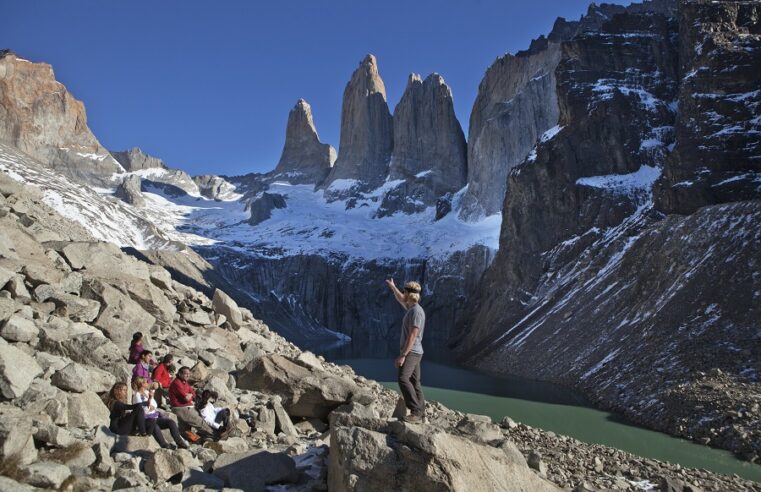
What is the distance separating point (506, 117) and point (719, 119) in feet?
263

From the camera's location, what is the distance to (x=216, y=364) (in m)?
18.7

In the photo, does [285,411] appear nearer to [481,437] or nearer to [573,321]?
[481,437]

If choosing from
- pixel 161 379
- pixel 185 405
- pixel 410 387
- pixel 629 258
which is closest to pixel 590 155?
pixel 629 258

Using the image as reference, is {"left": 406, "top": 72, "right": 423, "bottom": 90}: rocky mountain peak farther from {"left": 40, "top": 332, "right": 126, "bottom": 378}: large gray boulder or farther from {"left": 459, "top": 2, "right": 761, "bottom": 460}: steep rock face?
{"left": 40, "top": 332, "right": 126, "bottom": 378}: large gray boulder

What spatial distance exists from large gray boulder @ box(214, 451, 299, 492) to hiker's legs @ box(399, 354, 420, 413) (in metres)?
2.18

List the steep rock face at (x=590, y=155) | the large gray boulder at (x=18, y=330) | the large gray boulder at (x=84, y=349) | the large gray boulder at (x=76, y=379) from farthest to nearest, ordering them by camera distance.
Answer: the steep rock face at (x=590, y=155) → the large gray boulder at (x=84, y=349) → the large gray boulder at (x=18, y=330) → the large gray boulder at (x=76, y=379)

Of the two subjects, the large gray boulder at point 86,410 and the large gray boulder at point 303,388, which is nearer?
the large gray boulder at point 86,410

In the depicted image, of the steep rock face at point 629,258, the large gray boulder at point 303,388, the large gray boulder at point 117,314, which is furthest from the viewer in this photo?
the steep rock face at point 629,258

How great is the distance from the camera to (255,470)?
1058 centimetres

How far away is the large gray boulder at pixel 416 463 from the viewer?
9.16m

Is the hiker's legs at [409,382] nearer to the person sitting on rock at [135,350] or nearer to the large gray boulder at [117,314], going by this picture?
the person sitting on rock at [135,350]

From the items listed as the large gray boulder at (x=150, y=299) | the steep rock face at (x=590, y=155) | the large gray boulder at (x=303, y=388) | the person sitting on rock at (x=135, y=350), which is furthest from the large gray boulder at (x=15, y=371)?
the steep rock face at (x=590, y=155)

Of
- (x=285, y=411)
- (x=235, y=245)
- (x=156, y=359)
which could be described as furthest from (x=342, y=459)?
(x=235, y=245)

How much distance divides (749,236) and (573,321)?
1647cm
